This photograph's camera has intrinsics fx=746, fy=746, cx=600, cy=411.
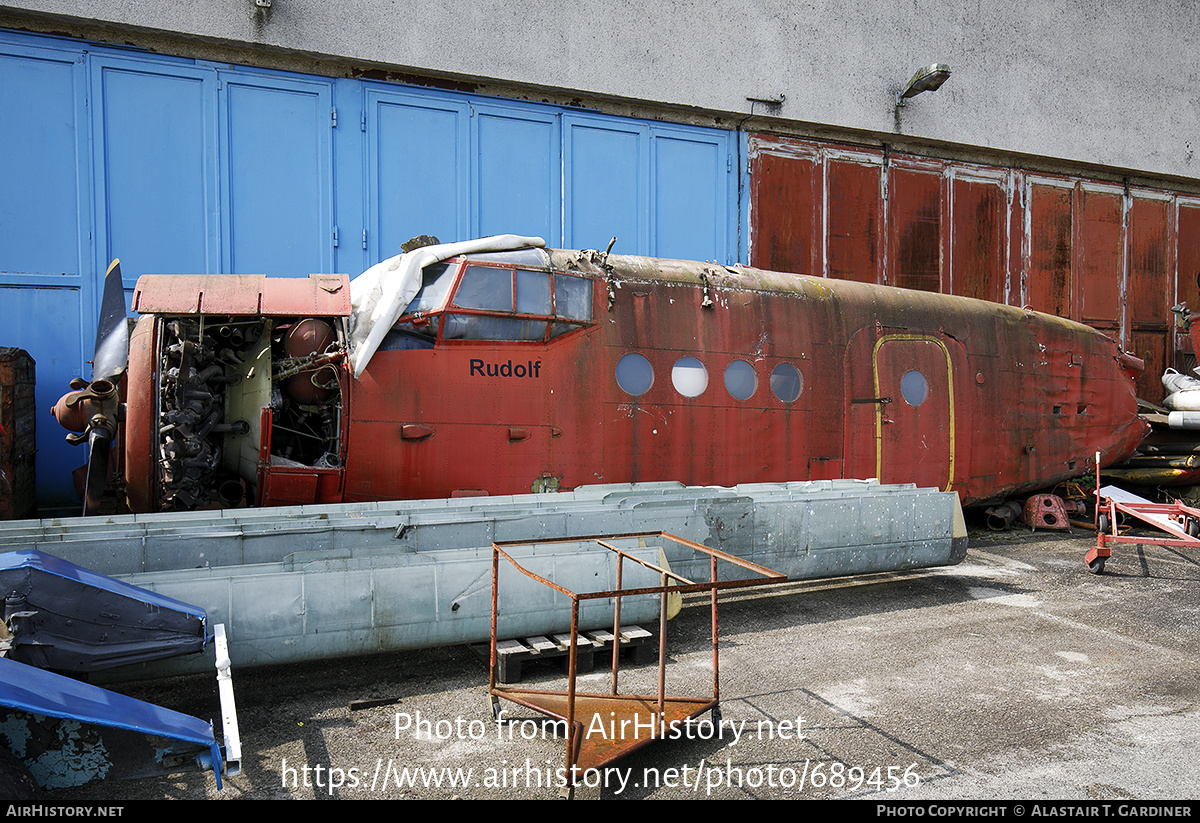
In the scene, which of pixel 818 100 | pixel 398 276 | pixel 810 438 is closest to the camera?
pixel 398 276

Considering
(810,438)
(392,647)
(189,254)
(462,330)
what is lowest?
Answer: (392,647)

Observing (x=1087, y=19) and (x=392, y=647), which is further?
(x=1087, y=19)

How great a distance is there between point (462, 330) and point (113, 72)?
6.50m

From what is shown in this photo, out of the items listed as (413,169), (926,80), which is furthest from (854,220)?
(413,169)

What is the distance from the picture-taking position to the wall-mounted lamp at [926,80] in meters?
11.6

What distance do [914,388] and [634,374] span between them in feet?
11.2

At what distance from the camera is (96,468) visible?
5227 millimetres

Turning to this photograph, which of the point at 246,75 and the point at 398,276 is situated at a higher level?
the point at 246,75

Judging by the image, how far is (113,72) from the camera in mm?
8969

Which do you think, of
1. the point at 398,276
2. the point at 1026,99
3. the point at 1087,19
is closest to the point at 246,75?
the point at 398,276

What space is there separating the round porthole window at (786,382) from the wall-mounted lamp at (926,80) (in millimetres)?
7061

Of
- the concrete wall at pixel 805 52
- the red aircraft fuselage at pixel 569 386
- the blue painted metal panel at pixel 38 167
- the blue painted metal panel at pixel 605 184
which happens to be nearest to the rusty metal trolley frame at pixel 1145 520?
the red aircraft fuselage at pixel 569 386

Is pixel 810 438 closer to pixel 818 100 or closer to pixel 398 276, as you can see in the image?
pixel 398 276

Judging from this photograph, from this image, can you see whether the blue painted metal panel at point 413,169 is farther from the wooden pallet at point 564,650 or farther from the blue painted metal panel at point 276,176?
the wooden pallet at point 564,650
